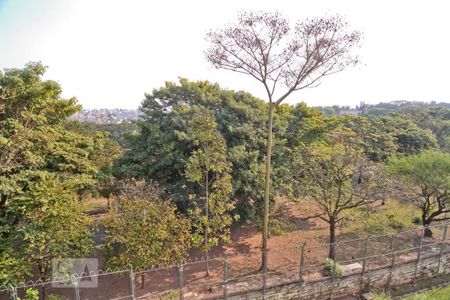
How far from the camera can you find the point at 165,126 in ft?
39.0

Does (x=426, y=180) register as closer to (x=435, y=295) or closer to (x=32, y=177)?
(x=435, y=295)

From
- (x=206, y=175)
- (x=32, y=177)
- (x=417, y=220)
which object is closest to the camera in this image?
(x=32, y=177)

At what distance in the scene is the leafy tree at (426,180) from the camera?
12344 millimetres

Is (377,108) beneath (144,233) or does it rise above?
above

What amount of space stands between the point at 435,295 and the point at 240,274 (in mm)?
6223

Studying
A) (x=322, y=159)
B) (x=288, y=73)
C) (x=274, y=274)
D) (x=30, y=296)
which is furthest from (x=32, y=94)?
(x=322, y=159)

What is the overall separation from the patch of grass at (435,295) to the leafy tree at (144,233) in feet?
23.3

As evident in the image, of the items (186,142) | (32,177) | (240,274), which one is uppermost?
(186,142)

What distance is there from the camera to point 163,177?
11898 millimetres

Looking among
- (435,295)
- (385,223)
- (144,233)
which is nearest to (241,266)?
(144,233)

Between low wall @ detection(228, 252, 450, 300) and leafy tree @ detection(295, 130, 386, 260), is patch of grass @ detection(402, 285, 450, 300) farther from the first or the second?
leafy tree @ detection(295, 130, 386, 260)

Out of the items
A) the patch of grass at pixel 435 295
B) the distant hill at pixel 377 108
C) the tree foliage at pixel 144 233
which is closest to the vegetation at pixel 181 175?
the tree foliage at pixel 144 233

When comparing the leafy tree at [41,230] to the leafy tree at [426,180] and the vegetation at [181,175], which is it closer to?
the vegetation at [181,175]

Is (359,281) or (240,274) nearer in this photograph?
(359,281)
